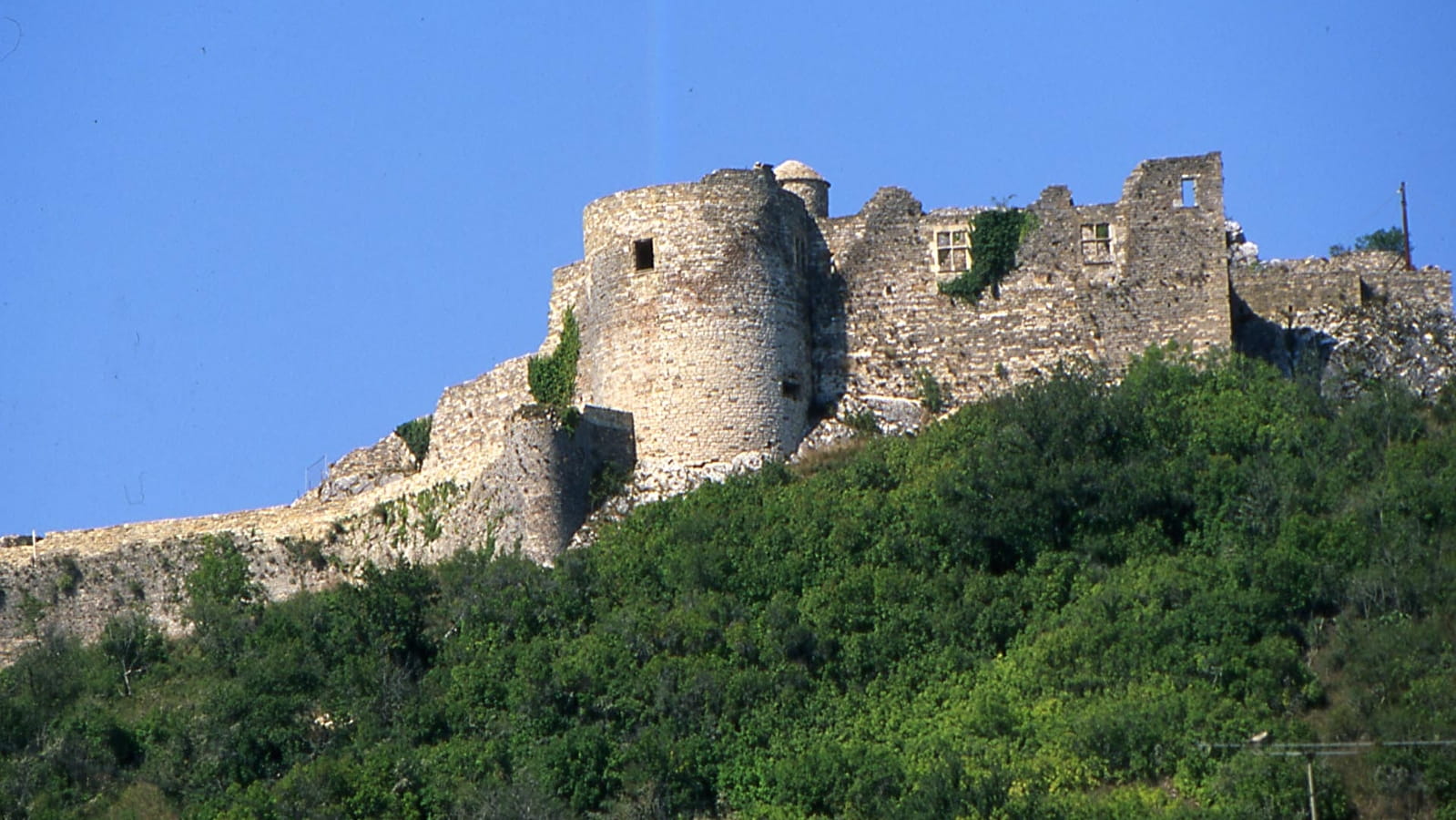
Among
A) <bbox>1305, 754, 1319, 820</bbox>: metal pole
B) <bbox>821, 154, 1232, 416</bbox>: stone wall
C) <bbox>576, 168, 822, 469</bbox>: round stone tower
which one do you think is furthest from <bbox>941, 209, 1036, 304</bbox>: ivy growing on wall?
<bbox>1305, 754, 1319, 820</bbox>: metal pole

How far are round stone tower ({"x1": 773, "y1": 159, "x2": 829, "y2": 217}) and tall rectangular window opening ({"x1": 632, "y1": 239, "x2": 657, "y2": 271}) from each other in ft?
9.15

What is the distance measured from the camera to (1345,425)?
40781 mm

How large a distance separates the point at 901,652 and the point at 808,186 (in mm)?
9514

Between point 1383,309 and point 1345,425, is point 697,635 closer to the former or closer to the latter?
point 1345,425

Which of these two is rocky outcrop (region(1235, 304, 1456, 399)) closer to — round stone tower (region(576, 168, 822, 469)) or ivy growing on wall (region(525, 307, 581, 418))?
round stone tower (region(576, 168, 822, 469))

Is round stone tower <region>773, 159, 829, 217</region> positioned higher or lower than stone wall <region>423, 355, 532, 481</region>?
higher

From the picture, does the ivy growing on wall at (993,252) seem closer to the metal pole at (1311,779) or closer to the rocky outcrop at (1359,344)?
the rocky outcrop at (1359,344)

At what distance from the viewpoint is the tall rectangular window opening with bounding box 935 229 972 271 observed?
44.8 meters

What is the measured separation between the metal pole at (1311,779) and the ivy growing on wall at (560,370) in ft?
44.3

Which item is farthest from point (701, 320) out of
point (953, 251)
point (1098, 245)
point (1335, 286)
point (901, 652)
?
point (1335, 286)

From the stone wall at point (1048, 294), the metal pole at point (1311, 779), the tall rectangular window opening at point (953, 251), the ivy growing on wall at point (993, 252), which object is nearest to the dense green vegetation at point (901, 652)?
the metal pole at point (1311, 779)

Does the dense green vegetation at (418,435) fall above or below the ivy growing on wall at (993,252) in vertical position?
below

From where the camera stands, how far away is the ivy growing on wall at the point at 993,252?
44.5m

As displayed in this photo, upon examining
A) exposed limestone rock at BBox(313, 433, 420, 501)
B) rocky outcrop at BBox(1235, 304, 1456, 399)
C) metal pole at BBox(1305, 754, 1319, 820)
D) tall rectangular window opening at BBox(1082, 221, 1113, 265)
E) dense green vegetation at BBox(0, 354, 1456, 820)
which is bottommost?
metal pole at BBox(1305, 754, 1319, 820)
